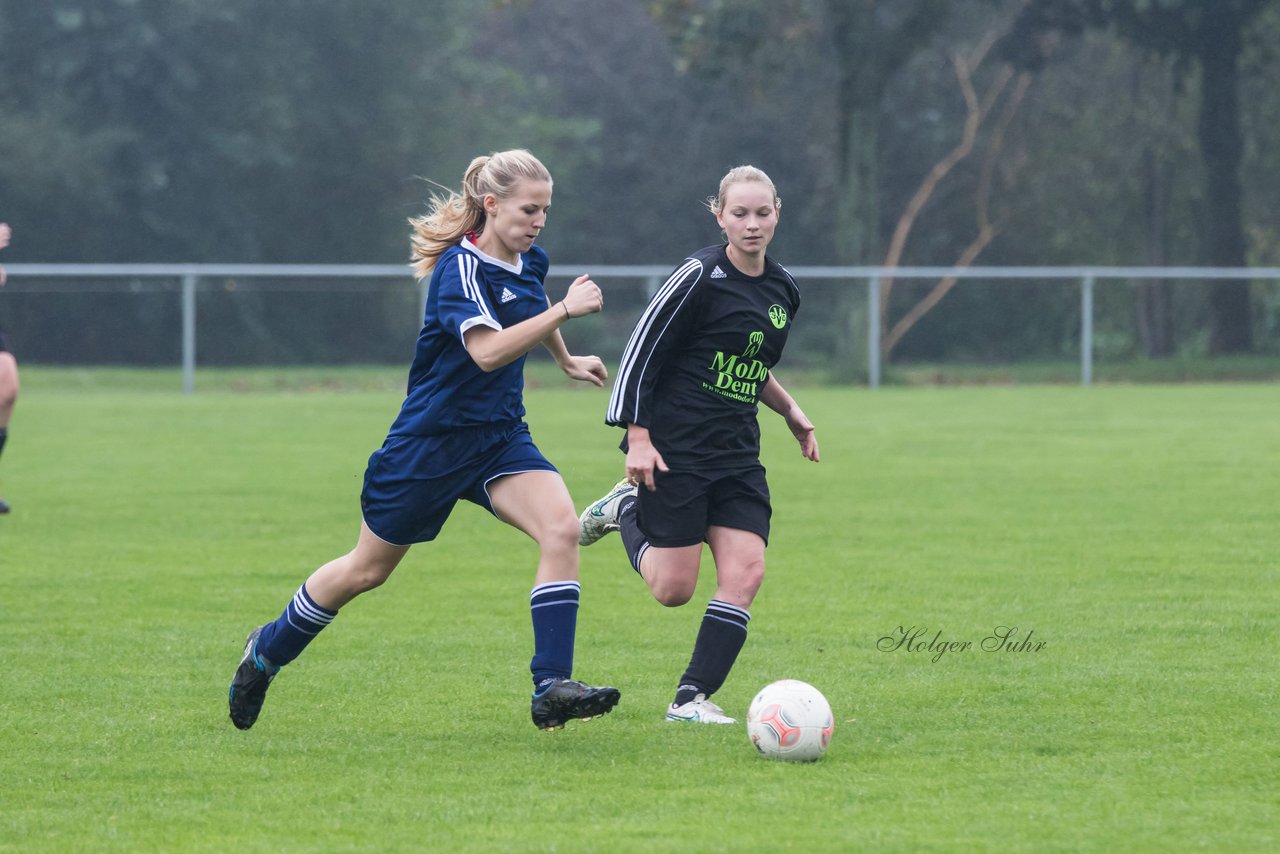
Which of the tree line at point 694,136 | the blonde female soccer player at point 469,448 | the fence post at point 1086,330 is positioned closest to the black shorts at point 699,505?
the blonde female soccer player at point 469,448

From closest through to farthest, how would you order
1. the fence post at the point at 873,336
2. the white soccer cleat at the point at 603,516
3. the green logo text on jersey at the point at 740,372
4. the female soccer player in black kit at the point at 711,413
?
the female soccer player in black kit at the point at 711,413, the green logo text on jersey at the point at 740,372, the white soccer cleat at the point at 603,516, the fence post at the point at 873,336

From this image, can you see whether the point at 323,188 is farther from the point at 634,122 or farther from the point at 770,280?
the point at 770,280

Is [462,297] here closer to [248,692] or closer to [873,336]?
[248,692]

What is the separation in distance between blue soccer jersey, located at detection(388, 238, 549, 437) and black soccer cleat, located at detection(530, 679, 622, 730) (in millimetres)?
814

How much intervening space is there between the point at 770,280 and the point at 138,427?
540 inches

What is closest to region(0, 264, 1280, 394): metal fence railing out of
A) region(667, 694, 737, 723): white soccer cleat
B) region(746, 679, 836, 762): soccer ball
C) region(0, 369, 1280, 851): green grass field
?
region(0, 369, 1280, 851): green grass field

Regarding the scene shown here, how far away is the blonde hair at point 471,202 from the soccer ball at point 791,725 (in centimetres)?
160

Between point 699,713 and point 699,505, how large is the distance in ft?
2.07

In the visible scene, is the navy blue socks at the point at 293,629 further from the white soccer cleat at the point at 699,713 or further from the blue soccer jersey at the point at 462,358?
the white soccer cleat at the point at 699,713

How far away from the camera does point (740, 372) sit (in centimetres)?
557

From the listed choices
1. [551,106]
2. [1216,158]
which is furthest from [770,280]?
[551,106]

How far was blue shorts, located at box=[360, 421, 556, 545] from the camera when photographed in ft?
17.1

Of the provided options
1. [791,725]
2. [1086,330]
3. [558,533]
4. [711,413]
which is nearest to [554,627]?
[558,533]

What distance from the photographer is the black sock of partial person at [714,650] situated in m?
5.34
